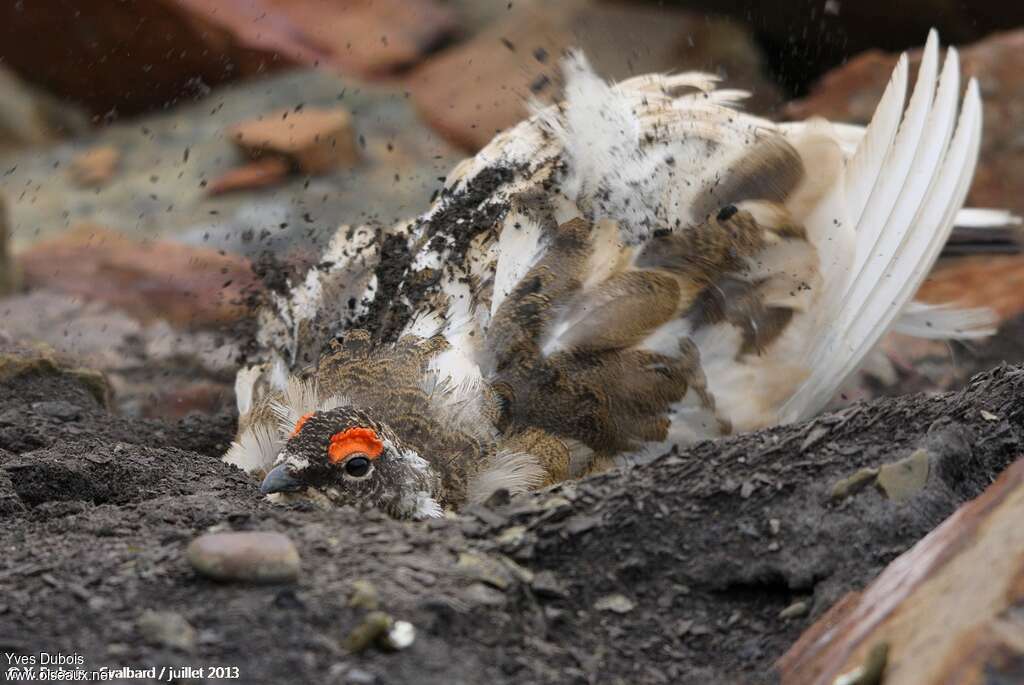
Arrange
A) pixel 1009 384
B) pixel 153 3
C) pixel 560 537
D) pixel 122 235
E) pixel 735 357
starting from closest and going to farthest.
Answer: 1. pixel 560 537
2. pixel 1009 384
3. pixel 735 357
4. pixel 122 235
5. pixel 153 3

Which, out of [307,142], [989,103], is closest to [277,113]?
[307,142]

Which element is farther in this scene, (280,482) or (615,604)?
(280,482)

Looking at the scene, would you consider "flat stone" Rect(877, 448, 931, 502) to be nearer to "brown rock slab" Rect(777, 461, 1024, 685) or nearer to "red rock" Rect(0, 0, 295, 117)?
"brown rock slab" Rect(777, 461, 1024, 685)

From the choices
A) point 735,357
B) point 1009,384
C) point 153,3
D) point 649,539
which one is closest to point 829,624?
point 649,539

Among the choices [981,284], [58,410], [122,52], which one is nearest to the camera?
[58,410]

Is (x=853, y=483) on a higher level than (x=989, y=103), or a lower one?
lower

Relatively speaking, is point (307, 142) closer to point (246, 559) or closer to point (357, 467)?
point (357, 467)

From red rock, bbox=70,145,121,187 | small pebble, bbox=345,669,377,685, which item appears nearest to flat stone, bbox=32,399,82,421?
small pebble, bbox=345,669,377,685

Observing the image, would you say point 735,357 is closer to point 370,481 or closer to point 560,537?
point 370,481
